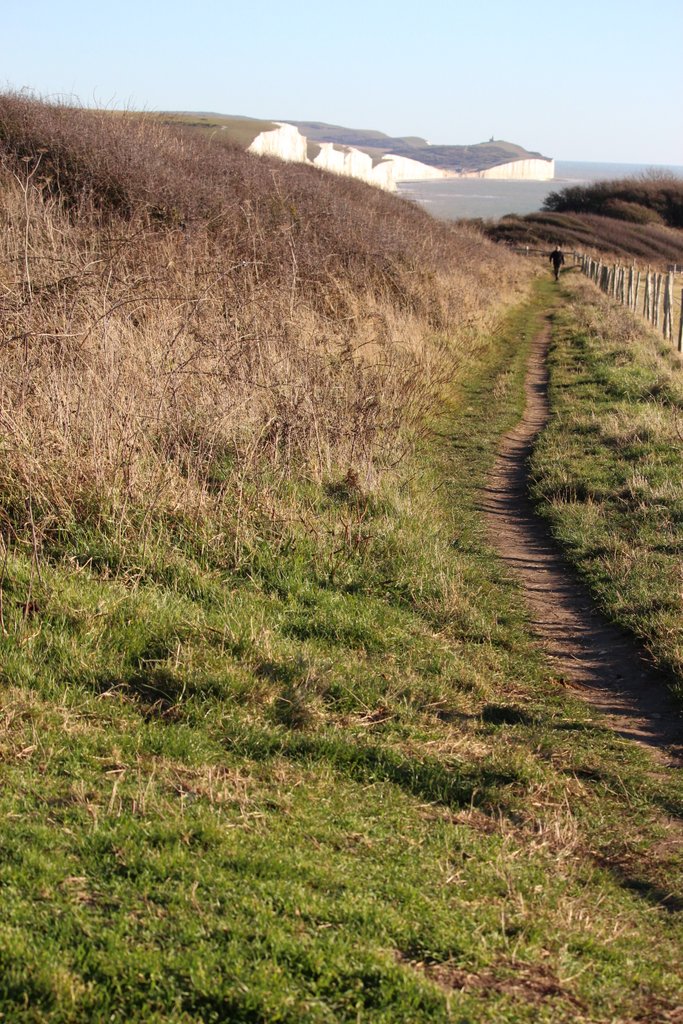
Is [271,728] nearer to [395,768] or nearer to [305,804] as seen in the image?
[395,768]

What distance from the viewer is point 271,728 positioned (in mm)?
4598

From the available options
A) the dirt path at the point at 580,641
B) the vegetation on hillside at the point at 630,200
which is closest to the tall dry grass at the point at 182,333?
the dirt path at the point at 580,641

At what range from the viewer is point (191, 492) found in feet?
22.4

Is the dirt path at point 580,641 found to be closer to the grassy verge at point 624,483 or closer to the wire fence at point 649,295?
the grassy verge at point 624,483

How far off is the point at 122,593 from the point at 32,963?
2942mm

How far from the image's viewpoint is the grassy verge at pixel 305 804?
2902mm

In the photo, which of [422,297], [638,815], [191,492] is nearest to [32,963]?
[638,815]

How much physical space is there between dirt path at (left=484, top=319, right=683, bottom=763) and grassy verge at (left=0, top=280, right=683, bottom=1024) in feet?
0.62

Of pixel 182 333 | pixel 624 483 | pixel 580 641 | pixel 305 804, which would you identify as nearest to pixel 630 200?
pixel 624 483

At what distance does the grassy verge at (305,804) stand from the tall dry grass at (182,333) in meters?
0.71

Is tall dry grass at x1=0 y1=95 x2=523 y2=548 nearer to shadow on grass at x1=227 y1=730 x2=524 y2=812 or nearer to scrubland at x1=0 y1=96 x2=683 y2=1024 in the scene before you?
scrubland at x1=0 y1=96 x2=683 y2=1024

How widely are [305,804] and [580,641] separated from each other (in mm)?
2914

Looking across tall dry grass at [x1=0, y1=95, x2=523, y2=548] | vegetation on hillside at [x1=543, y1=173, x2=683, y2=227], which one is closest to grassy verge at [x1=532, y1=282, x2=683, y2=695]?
tall dry grass at [x1=0, y1=95, x2=523, y2=548]

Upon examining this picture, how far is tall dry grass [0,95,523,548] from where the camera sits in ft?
22.3
